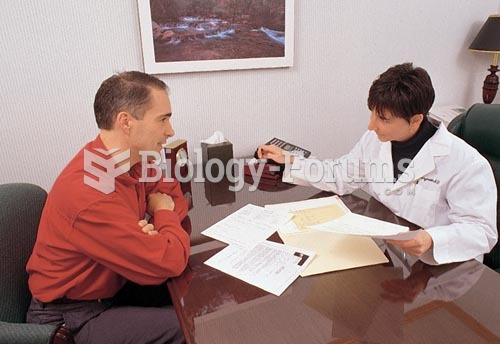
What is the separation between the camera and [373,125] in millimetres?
1235

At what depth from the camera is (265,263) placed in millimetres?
924

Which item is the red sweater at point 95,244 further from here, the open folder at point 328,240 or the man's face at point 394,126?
the man's face at point 394,126

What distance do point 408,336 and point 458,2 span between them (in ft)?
6.90

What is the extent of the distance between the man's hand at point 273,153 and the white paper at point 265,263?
62cm

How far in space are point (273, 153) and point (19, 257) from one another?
3.33ft

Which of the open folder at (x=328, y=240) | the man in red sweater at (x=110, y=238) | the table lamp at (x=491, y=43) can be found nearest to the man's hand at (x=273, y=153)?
the open folder at (x=328, y=240)

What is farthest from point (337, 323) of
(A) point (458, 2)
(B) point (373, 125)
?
(A) point (458, 2)

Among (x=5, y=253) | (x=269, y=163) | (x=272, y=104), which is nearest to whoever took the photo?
(x=5, y=253)

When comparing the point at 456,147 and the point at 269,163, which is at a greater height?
the point at 456,147

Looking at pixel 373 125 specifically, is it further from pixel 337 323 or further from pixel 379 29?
Answer: pixel 379 29

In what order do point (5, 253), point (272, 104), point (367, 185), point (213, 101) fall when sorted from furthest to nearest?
1. point (272, 104)
2. point (213, 101)
3. point (367, 185)
4. point (5, 253)

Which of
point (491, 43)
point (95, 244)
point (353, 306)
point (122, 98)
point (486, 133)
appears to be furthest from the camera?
point (491, 43)

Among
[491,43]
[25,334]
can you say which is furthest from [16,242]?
[491,43]

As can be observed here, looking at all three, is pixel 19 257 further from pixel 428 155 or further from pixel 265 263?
pixel 428 155
